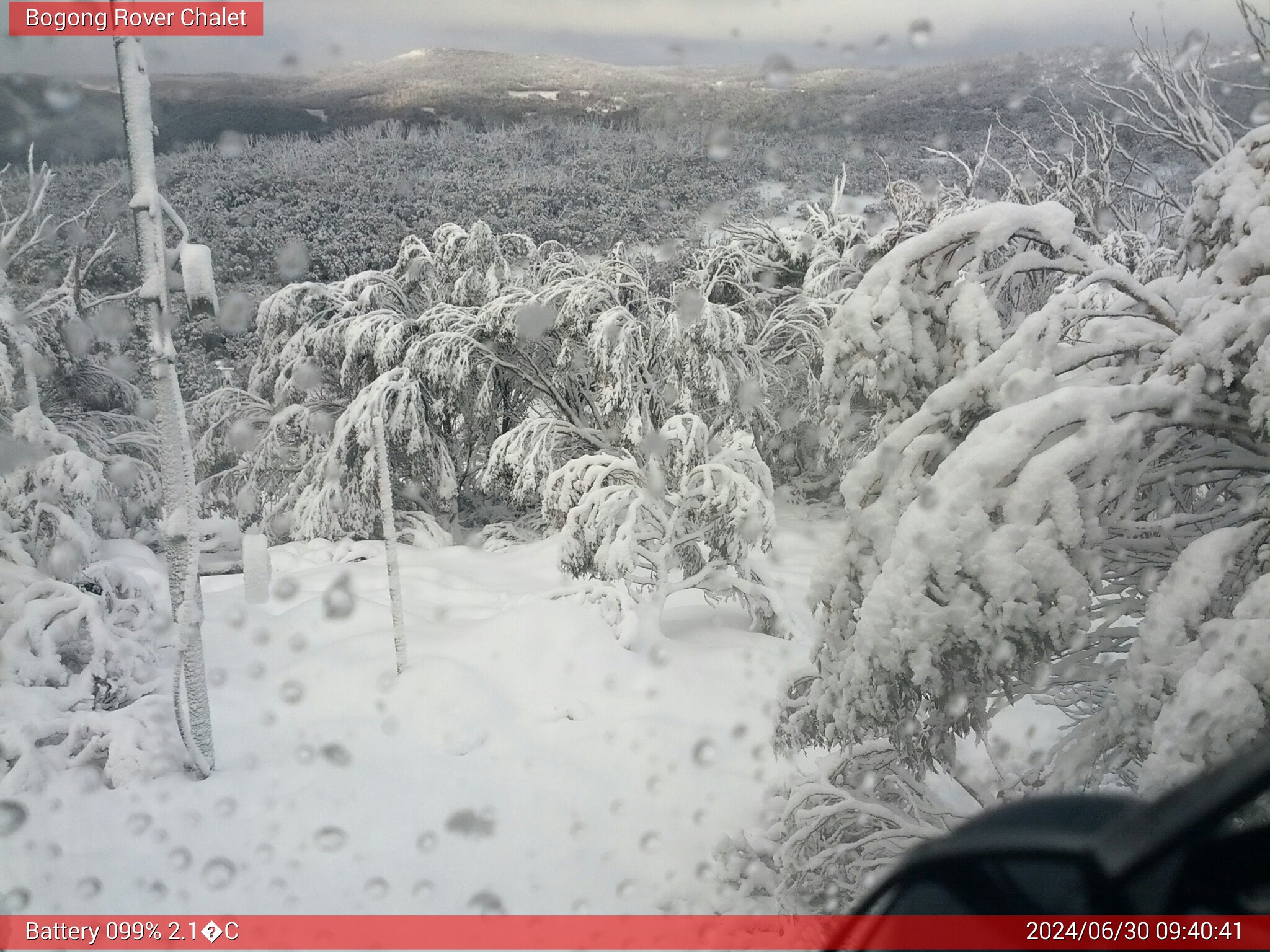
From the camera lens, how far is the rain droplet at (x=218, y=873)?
2998 mm

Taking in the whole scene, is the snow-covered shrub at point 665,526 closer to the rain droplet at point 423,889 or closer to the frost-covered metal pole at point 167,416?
the rain droplet at point 423,889

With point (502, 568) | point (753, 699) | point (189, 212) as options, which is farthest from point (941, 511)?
point (189, 212)

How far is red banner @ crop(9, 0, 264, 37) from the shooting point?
2988 millimetres

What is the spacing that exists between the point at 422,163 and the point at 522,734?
14353mm

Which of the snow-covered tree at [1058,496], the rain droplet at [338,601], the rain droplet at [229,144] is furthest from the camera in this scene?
the rain droplet at [229,144]

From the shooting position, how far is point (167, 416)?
334 cm

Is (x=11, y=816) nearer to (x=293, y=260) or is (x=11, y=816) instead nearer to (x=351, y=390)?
(x=351, y=390)

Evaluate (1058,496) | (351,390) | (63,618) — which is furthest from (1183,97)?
(351,390)

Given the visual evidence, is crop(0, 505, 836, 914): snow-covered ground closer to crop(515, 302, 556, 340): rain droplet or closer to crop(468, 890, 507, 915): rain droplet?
crop(468, 890, 507, 915): rain droplet

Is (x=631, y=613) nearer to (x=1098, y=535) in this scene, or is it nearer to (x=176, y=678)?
(x=176, y=678)

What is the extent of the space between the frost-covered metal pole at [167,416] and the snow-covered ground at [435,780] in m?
0.42

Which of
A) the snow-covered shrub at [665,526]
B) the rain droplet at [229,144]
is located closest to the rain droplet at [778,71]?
the snow-covered shrub at [665,526]

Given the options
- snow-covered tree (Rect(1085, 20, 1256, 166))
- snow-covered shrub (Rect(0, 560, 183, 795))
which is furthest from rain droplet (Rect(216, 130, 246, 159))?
snow-covered tree (Rect(1085, 20, 1256, 166))

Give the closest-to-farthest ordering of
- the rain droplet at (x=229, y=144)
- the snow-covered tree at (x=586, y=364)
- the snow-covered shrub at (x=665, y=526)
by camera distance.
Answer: the snow-covered shrub at (x=665, y=526) → the snow-covered tree at (x=586, y=364) → the rain droplet at (x=229, y=144)
